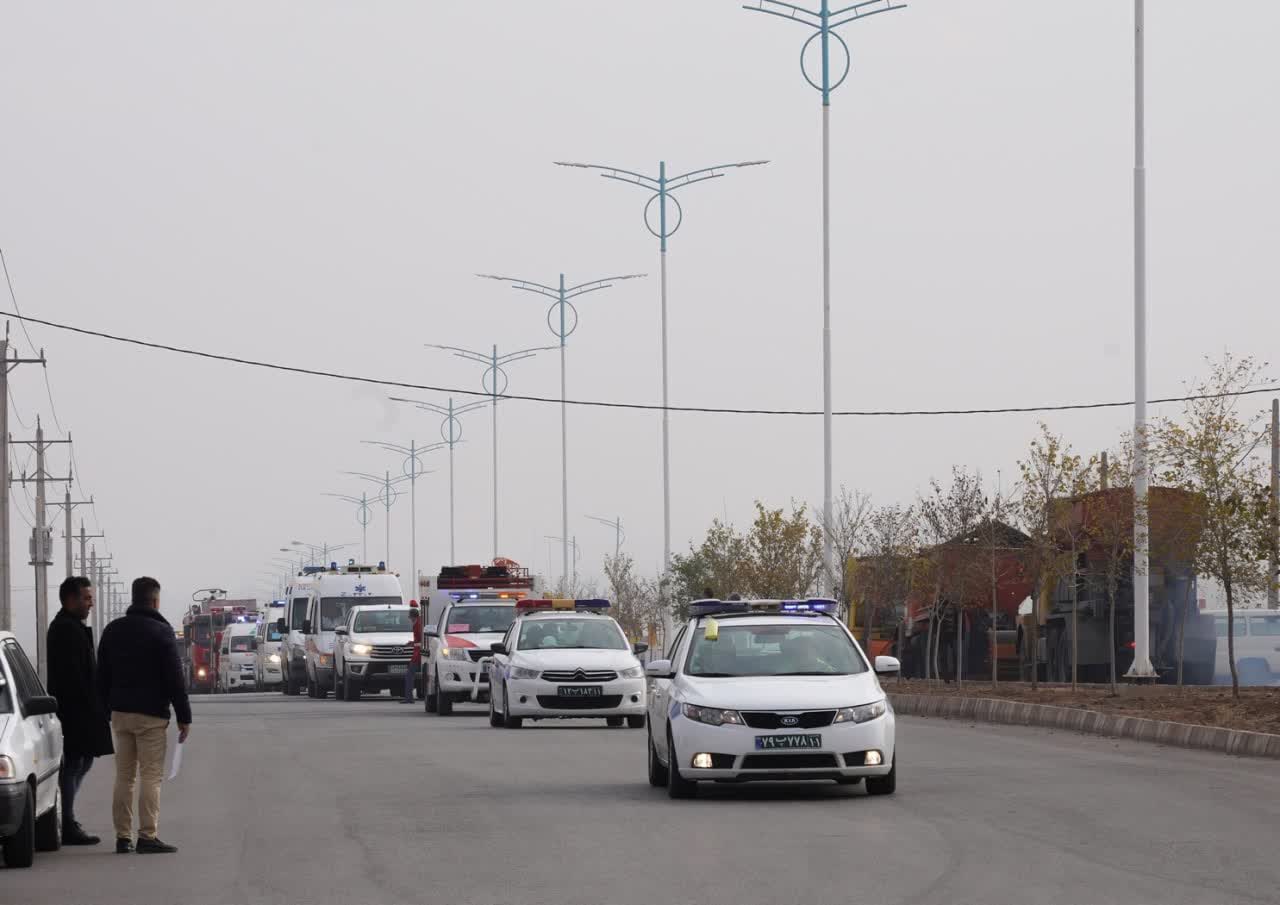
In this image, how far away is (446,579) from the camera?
1682 inches

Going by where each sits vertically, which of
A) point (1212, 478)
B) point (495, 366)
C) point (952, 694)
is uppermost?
point (495, 366)

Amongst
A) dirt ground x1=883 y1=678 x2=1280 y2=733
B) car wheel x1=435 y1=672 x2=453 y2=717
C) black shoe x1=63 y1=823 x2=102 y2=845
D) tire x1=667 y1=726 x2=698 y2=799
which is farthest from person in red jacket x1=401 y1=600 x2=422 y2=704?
black shoe x1=63 y1=823 x2=102 y2=845

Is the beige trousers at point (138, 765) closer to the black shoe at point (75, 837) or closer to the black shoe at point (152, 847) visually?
the black shoe at point (152, 847)

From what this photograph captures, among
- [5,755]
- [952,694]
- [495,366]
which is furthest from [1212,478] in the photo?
[495,366]

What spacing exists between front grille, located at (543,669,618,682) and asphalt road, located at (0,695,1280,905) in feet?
18.5

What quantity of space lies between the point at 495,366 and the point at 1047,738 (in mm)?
45600

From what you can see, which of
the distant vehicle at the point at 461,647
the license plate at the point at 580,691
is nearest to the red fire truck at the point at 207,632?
the distant vehicle at the point at 461,647

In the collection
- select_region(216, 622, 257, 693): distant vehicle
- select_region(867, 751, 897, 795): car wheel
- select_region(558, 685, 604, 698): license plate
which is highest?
select_region(558, 685, 604, 698): license plate

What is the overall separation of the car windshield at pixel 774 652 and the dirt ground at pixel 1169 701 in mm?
7388

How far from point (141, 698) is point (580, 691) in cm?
1487

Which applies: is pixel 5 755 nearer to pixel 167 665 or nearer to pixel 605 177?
pixel 167 665

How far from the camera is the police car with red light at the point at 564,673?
28234 millimetres

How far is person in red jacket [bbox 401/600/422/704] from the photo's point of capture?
43156 millimetres

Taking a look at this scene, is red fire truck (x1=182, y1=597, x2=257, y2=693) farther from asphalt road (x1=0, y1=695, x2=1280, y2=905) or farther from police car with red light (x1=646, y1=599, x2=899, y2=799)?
police car with red light (x1=646, y1=599, x2=899, y2=799)
